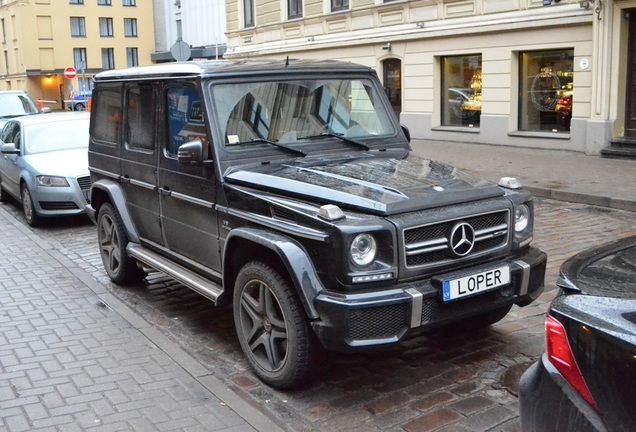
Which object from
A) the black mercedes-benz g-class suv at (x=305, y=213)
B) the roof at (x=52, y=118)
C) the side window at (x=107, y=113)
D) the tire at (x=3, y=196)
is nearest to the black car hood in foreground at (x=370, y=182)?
the black mercedes-benz g-class suv at (x=305, y=213)

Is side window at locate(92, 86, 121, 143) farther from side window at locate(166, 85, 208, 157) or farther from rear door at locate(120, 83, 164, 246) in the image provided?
side window at locate(166, 85, 208, 157)

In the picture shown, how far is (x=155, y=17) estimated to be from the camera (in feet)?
218

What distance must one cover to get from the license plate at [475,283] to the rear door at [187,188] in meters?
1.73

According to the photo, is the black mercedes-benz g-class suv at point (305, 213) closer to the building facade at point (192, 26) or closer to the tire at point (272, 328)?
the tire at point (272, 328)

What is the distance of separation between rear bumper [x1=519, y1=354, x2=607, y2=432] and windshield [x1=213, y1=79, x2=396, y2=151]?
2986mm

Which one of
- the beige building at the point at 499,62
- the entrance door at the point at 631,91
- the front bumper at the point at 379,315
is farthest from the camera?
the beige building at the point at 499,62

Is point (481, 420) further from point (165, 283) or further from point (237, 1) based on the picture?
point (237, 1)

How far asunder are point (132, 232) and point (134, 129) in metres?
0.92

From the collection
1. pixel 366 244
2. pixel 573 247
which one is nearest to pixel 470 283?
pixel 366 244

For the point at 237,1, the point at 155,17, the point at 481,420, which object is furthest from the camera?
the point at 155,17

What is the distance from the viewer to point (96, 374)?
499 centimetres

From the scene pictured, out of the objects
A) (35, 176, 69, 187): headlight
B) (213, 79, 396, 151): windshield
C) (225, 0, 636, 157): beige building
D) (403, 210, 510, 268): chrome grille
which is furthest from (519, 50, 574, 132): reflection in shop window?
(403, 210, 510, 268): chrome grille

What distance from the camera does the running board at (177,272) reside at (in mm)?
5176

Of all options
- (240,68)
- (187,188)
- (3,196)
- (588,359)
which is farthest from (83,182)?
(588,359)
